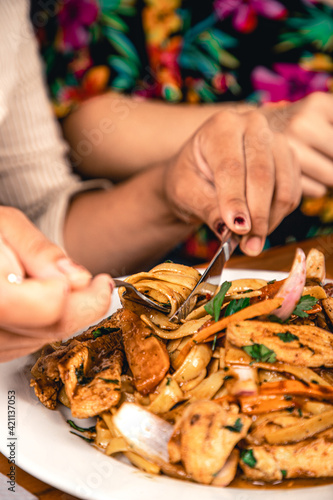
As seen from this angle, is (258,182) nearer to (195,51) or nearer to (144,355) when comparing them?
(144,355)

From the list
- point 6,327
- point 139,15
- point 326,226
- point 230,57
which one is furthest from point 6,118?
point 326,226

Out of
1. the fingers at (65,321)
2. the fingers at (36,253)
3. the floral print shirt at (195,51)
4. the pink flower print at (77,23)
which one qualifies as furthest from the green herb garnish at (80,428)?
the pink flower print at (77,23)

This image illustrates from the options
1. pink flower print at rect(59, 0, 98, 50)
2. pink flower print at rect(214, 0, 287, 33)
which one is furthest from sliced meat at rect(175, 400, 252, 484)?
pink flower print at rect(214, 0, 287, 33)

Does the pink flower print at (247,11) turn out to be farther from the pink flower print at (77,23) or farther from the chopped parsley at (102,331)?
the chopped parsley at (102,331)

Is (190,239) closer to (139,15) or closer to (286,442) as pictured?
(139,15)

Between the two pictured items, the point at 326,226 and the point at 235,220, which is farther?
the point at 326,226

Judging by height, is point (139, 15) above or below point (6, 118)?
above

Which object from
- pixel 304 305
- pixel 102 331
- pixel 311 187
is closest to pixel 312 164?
pixel 311 187
